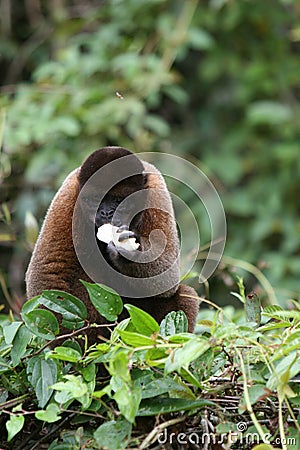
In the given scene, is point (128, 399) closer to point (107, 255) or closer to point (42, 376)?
point (42, 376)

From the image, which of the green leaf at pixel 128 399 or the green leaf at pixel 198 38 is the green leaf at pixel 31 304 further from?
the green leaf at pixel 198 38

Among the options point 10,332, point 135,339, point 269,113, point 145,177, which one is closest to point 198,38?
point 269,113

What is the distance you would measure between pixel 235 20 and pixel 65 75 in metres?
1.24

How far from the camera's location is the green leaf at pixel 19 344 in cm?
144

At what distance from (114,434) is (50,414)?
0.12 m

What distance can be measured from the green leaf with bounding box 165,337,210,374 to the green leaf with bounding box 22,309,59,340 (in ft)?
0.98

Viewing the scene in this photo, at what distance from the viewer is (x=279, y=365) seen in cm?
127

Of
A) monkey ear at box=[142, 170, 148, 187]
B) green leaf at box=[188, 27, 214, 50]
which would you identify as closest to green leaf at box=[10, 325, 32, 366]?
monkey ear at box=[142, 170, 148, 187]

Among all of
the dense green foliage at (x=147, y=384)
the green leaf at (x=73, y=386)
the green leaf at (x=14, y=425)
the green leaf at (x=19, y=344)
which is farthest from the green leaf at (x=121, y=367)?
the green leaf at (x=19, y=344)

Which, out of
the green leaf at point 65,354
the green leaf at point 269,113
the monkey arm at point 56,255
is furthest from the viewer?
the green leaf at point 269,113

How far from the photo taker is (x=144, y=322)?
4.39 feet

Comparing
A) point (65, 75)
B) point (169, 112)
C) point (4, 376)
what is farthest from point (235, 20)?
point (4, 376)

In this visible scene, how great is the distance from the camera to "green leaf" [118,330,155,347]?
125 centimetres

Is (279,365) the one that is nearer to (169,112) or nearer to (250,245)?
(250,245)
